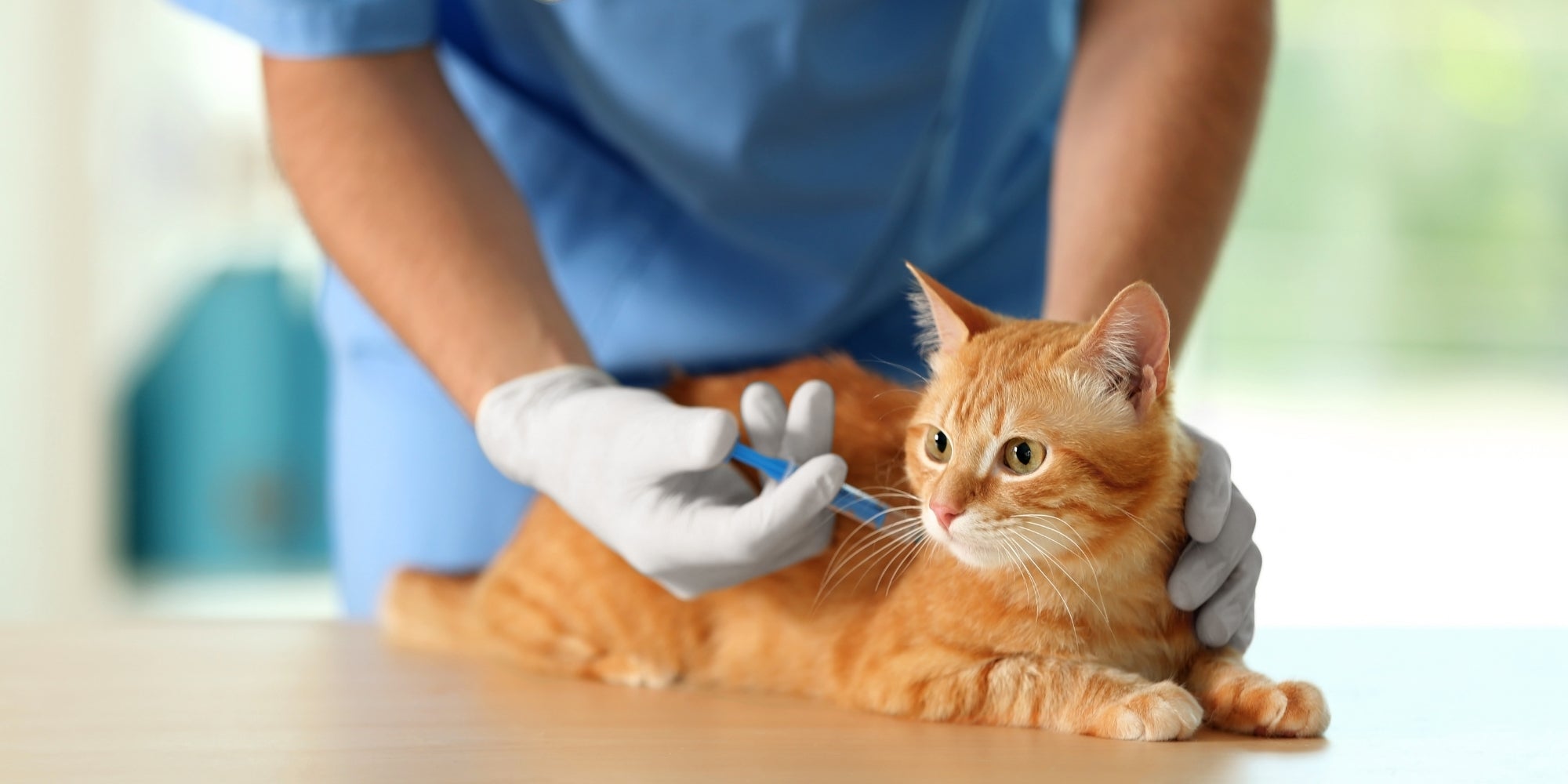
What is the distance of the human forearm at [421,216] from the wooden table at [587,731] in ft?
1.08

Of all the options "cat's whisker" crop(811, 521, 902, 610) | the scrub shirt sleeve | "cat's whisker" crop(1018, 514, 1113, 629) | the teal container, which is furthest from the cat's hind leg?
the teal container

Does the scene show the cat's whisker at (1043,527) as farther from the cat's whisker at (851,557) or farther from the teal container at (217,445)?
the teal container at (217,445)

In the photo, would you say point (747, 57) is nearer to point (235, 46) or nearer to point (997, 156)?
point (997, 156)

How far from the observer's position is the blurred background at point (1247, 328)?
3553 millimetres

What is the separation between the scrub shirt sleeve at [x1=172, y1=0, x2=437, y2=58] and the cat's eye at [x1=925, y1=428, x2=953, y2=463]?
748 millimetres

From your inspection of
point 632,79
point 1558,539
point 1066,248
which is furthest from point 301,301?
point 1558,539

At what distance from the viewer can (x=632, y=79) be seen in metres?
1.50

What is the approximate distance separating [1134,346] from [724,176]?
685mm

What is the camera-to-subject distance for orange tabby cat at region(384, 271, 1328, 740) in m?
0.99

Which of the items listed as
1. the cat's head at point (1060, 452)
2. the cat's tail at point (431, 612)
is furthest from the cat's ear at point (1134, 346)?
the cat's tail at point (431, 612)

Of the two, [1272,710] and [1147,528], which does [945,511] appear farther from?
[1272,710]

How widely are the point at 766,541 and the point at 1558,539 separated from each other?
13.5 ft

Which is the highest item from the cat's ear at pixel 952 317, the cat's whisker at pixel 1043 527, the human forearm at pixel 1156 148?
the human forearm at pixel 1156 148

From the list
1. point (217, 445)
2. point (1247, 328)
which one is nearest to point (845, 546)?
point (217, 445)
